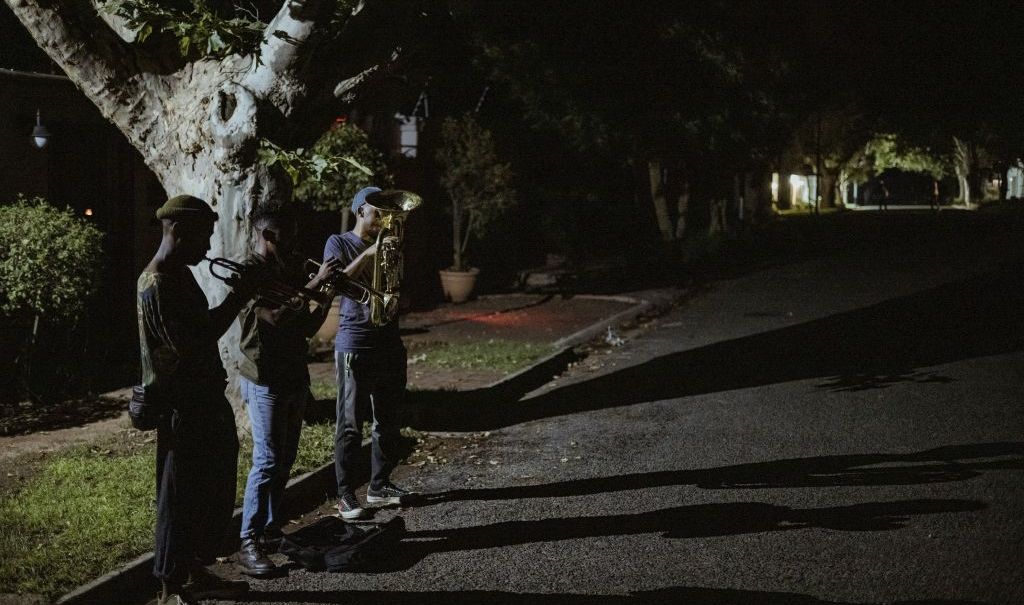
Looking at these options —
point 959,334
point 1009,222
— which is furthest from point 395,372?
point 1009,222

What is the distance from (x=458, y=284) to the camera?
18.2 m

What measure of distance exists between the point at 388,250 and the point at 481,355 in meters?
6.34

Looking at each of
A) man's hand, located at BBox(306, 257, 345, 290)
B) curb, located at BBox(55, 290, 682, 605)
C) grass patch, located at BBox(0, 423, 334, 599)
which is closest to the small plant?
curb, located at BBox(55, 290, 682, 605)

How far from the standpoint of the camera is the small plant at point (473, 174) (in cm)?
1805

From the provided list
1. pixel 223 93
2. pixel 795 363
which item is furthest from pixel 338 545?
pixel 795 363

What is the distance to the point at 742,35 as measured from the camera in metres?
25.2

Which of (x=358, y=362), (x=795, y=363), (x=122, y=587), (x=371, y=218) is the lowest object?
(x=122, y=587)

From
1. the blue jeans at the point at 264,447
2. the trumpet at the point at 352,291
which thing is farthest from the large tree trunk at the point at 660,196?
the blue jeans at the point at 264,447

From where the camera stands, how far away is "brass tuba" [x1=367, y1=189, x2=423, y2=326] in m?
5.68

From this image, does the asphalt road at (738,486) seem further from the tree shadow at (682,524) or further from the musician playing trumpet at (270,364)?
the musician playing trumpet at (270,364)

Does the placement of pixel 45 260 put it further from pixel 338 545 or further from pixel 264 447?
pixel 338 545

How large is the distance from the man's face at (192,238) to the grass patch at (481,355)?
21.9 ft

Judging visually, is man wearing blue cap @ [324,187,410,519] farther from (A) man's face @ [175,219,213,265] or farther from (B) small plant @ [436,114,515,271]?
(B) small plant @ [436,114,515,271]

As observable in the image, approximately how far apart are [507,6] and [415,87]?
527 cm
